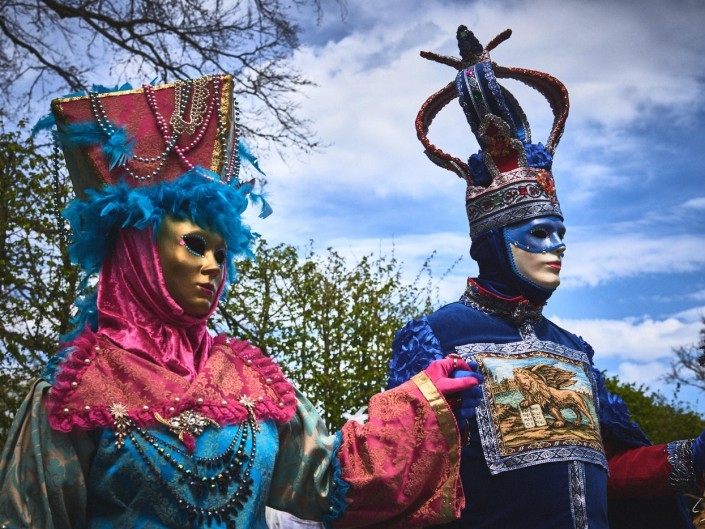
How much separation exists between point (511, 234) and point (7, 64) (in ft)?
17.5

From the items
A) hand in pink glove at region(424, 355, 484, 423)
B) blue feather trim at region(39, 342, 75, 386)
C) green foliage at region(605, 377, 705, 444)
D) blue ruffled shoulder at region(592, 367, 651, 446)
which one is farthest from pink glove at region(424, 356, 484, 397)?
green foliage at region(605, 377, 705, 444)

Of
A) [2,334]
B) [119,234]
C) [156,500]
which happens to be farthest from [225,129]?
[2,334]

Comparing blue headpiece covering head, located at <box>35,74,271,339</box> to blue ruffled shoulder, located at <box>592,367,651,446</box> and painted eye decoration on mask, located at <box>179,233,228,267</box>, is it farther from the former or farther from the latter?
blue ruffled shoulder, located at <box>592,367,651,446</box>

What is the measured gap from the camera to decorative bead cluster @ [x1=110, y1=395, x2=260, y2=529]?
96.4 inches

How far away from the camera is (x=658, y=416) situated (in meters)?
14.2

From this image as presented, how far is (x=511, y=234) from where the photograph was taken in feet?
12.6

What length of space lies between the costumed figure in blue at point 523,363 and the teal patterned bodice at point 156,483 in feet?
3.97

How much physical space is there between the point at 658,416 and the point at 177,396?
13014mm

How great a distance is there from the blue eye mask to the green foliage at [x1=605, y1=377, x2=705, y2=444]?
31.2 feet

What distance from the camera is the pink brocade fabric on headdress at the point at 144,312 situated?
2664mm

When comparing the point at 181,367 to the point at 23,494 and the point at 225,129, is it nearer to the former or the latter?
the point at 23,494

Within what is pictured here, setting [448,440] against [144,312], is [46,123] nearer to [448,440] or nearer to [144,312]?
[144,312]

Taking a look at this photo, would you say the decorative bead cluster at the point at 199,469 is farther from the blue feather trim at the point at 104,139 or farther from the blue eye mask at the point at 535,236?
the blue eye mask at the point at 535,236

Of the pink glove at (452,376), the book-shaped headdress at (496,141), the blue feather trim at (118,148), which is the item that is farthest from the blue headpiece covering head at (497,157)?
the blue feather trim at (118,148)
